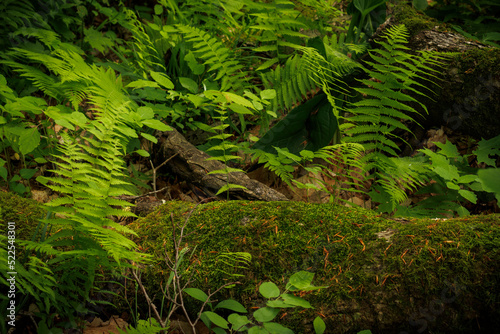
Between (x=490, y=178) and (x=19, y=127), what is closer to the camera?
(x=490, y=178)

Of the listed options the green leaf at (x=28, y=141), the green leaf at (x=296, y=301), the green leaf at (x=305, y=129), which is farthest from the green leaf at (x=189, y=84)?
the green leaf at (x=296, y=301)

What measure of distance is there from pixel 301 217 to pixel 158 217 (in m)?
0.83

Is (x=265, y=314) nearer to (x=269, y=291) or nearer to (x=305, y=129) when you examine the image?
(x=269, y=291)

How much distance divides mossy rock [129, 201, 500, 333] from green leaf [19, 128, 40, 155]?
3.34 feet

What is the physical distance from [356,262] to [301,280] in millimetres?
293

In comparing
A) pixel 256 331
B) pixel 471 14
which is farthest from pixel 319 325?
pixel 471 14

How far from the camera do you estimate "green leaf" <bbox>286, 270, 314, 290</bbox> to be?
4.83 feet

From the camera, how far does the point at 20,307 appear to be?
151 cm

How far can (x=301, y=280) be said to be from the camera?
1.51 m

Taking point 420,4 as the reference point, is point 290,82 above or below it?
below

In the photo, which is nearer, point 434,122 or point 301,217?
point 301,217

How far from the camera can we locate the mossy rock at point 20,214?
1.85 m

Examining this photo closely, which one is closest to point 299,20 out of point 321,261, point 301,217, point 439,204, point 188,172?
point 188,172

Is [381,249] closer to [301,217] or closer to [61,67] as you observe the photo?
[301,217]
